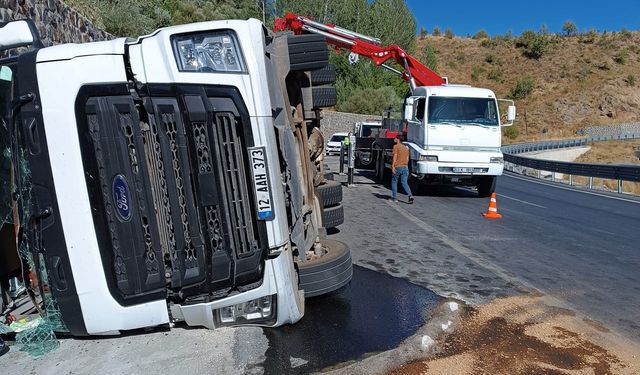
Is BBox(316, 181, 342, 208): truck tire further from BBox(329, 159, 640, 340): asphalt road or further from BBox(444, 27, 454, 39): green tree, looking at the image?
BBox(444, 27, 454, 39): green tree

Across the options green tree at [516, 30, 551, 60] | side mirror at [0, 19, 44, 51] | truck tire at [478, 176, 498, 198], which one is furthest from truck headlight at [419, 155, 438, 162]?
green tree at [516, 30, 551, 60]

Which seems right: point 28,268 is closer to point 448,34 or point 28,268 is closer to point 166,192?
point 166,192

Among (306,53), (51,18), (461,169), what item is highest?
(51,18)

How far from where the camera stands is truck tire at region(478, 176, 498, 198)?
13195 mm

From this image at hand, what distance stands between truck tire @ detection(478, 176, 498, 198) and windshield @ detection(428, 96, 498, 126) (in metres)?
1.48

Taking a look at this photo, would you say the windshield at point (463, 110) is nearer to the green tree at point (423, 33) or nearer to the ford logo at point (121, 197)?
the ford logo at point (121, 197)

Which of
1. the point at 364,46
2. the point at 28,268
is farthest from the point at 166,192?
the point at 364,46

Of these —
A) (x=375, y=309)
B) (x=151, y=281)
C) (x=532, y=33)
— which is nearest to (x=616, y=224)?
(x=375, y=309)

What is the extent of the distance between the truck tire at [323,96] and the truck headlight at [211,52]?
230 centimetres

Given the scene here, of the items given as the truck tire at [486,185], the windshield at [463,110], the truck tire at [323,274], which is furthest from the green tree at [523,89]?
the truck tire at [323,274]

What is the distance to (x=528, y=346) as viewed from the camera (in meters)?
3.99

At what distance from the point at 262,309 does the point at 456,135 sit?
384 inches

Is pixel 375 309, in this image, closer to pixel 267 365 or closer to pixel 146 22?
pixel 267 365

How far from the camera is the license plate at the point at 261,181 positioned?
11.4 feet
